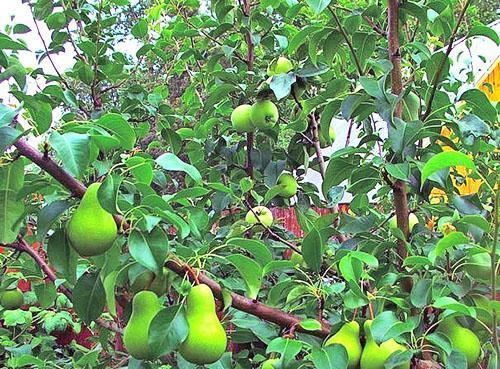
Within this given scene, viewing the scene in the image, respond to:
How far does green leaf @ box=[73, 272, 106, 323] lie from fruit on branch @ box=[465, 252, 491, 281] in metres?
0.57

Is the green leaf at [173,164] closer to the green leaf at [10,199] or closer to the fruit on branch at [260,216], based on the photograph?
the green leaf at [10,199]

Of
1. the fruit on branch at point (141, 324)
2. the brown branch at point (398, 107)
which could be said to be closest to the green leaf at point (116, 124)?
the fruit on branch at point (141, 324)

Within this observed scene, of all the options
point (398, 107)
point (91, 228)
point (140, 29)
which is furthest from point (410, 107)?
point (140, 29)

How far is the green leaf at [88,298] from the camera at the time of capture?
35.9 inches

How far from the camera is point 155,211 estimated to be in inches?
31.4

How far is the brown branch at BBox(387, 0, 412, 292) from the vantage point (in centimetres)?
109

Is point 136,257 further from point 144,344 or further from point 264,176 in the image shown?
point 264,176

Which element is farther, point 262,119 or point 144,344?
point 262,119

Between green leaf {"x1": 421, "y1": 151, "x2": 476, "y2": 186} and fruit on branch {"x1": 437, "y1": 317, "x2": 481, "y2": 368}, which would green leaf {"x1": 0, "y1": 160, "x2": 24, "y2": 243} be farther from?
fruit on branch {"x1": 437, "y1": 317, "x2": 481, "y2": 368}

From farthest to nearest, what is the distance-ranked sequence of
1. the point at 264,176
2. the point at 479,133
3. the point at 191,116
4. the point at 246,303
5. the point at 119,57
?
the point at 191,116
the point at 119,57
the point at 264,176
the point at 479,133
the point at 246,303

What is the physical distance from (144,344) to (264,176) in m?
0.78

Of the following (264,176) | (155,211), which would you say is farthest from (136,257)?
(264,176)

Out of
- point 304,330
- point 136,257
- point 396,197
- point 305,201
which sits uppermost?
point 136,257

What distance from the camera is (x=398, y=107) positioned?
3.68 ft
